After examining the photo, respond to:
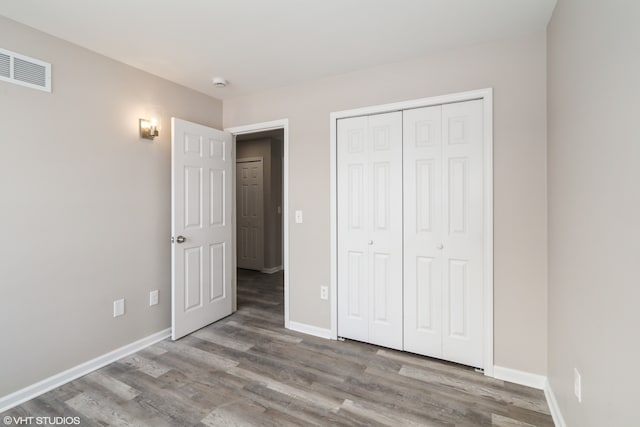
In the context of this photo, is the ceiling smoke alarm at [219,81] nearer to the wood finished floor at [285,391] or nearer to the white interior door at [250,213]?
the wood finished floor at [285,391]

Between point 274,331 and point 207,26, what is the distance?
8.80 ft

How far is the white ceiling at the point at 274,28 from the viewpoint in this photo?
1861 millimetres

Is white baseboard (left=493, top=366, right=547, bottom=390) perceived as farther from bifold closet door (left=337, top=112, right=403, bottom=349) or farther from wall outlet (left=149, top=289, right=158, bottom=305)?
wall outlet (left=149, top=289, right=158, bottom=305)

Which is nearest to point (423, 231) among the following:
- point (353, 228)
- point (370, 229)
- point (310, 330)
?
point (370, 229)

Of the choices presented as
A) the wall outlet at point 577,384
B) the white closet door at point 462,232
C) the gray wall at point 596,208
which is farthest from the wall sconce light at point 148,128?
the wall outlet at point 577,384

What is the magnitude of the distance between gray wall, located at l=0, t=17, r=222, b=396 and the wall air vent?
0.04 m

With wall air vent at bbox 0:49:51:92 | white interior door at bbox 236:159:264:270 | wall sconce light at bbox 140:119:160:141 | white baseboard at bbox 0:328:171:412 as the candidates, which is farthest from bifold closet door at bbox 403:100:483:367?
white interior door at bbox 236:159:264:270

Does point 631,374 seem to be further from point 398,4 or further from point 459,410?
point 398,4

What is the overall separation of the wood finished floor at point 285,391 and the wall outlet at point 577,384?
1.51ft

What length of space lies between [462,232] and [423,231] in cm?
29

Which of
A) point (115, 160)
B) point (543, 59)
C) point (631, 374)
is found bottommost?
point (631, 374)

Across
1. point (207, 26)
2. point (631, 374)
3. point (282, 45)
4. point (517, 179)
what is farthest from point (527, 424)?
point (207, 26)

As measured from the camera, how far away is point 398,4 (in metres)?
1.85

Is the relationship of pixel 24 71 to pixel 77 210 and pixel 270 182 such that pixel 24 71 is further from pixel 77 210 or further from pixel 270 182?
pixel 270 182
